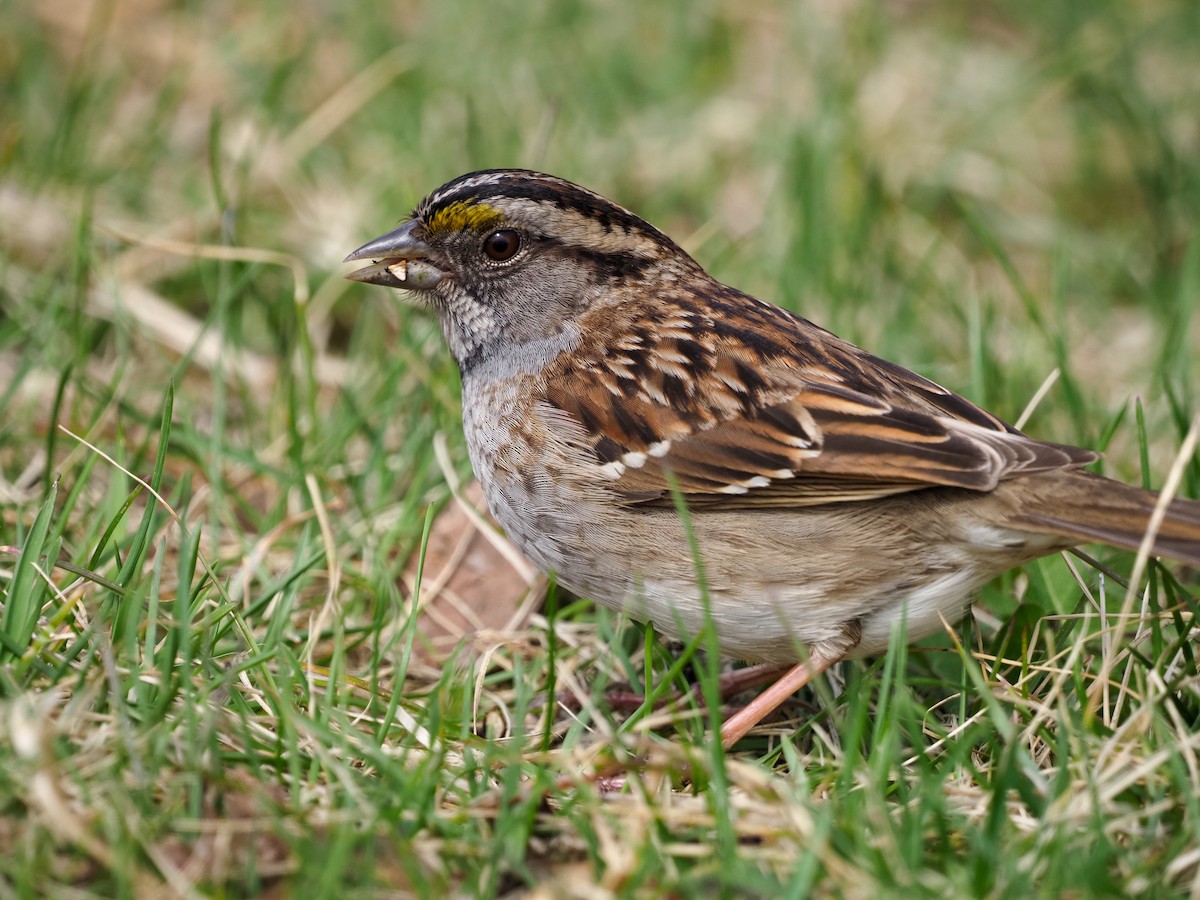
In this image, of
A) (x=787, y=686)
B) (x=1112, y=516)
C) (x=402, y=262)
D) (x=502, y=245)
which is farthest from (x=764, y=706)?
(x=402, y=262)

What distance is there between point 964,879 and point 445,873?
2.89ft

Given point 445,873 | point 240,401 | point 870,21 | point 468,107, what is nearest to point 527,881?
point 445,873

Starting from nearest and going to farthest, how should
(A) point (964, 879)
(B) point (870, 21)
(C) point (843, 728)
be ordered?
1. (A) point (964, 879)
2. (C) point (843, 728)
3. (B) point (870, 21)

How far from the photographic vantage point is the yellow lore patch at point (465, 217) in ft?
11.7

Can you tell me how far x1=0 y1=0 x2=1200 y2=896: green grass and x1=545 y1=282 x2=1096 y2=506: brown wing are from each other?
1.29 feet

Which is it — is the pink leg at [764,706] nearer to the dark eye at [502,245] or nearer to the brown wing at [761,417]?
the brown wing at [761,417]

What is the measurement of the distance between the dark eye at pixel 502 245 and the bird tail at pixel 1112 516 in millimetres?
1482

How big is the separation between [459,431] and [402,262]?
0.72 metres

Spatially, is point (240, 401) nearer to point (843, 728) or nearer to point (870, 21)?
point (843, 728)

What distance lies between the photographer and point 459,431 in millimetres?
4246

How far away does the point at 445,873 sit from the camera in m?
2.40

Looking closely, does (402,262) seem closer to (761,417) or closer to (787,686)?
(761,417)

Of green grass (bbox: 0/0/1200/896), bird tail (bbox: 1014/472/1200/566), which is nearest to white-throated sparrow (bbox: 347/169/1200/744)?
bird tail (bbox: 1014/472/1200/566)

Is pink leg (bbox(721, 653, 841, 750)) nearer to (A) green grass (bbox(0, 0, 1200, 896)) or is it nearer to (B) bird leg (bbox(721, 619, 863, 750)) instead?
(B) bird leg (bbox(721, 619, 863, 750))
